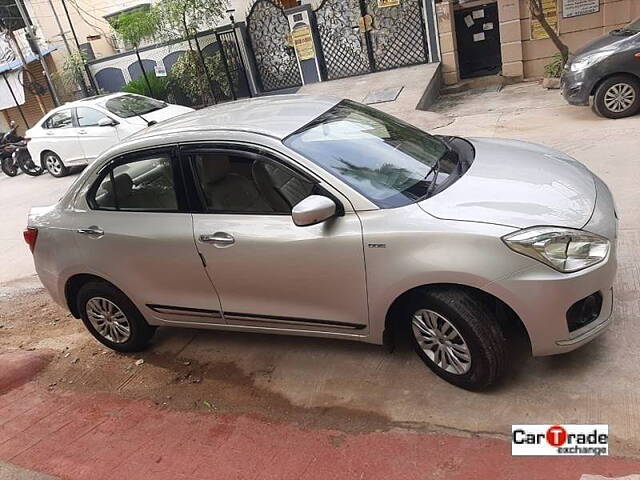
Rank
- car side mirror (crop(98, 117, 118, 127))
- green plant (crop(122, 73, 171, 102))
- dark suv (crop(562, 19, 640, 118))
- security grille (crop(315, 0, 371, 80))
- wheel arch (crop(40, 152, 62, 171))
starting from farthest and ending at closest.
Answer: green plant (crop(122, 73, 171, 102)) → security grille (crop(315, 0, 371, 80)) → wheel arch (crop(40, 152, 62, 171)) → car side mirror (crop(98, 117, 118, 127)) → dark suv (crop(562, 19, 640, 118))

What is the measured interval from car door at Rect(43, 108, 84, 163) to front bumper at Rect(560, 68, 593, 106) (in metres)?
9.22

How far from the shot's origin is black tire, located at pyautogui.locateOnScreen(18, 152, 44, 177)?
44.5ft

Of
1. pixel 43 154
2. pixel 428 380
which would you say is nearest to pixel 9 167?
pixel 43 154

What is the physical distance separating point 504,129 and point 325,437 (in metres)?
6.38

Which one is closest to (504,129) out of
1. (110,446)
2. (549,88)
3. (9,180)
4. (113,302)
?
(549,88)

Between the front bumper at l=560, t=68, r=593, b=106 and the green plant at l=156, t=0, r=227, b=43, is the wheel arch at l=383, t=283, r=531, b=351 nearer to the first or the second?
the front bumper at l=560, t=68, r=593, b=106

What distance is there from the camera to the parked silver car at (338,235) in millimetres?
2746

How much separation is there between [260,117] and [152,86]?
12413 millimetres

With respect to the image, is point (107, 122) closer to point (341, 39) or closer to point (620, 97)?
point (341, 39)

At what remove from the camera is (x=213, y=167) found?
3439 millimetres

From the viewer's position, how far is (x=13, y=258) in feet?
24.5

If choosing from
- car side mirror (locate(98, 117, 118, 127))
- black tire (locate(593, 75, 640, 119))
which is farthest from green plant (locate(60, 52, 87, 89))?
black tire (locate(593, 75, 640, 119))

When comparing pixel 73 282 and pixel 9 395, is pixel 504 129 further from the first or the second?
pixel 9 395

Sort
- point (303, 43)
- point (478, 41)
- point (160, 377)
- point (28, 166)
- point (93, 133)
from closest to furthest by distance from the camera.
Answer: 1. point (160, 377)
2. point (93, 133)
3. point (478, 41)
4. point (303, 43)
5. point (28, 166)
